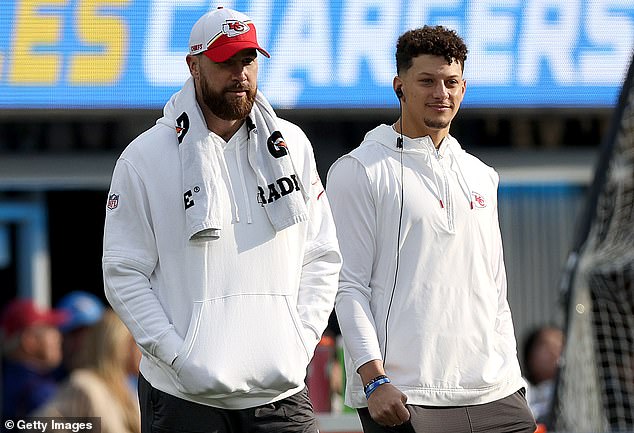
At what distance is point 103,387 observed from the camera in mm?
5227

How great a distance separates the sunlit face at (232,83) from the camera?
333cm

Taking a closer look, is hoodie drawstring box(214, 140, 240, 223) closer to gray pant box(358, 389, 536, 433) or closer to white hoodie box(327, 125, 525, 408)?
white hoodie box(327, 125, 525, 408)

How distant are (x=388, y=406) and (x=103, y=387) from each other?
1.99 m

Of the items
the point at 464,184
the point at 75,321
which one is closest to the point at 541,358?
the point at 75,321

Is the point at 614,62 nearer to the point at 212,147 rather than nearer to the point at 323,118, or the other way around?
the point at 323,118

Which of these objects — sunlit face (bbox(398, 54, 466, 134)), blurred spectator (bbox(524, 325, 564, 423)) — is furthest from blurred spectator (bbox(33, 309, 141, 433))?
blurred spectator (bbox(524, 325, 564, 423))

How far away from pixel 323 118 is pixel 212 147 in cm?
503

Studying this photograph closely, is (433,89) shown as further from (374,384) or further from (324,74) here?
(324,74)

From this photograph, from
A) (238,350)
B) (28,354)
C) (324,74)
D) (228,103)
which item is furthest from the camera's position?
(324,74)

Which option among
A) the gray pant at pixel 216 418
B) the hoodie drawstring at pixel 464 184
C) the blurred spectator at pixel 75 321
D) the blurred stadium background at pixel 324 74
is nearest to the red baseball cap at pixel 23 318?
the blurred spectator at pixel 75 321

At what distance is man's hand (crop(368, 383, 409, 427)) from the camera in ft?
11.6

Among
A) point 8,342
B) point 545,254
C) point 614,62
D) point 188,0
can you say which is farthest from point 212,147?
point 545,254

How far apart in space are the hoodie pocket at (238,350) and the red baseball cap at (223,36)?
1.96 feet

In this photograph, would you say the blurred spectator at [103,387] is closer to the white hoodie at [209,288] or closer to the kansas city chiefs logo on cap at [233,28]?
the white hoodie at [209,288]
